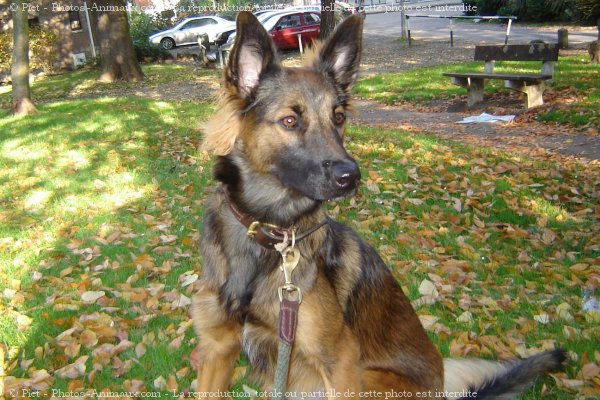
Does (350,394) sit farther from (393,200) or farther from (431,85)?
(431,85)

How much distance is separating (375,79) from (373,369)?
628 inches

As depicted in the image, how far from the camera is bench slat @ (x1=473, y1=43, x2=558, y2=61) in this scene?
1205cm

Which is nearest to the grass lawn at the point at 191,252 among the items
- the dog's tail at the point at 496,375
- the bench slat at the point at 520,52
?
the dog's tail at the point at 496,375

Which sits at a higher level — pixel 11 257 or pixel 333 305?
pixel 333 305

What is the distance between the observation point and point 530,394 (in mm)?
3428

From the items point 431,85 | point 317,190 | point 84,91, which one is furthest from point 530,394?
point 84,91

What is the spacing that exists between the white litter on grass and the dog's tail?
9.05m

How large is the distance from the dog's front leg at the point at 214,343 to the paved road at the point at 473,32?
71.7 feet

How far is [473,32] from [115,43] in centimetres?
1799

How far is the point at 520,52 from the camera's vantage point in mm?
12586

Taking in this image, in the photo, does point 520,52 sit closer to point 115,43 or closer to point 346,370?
point 346,370

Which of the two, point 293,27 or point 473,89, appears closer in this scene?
point 473,89

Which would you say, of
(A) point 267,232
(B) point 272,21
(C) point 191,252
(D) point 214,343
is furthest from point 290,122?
(B) point 272,21

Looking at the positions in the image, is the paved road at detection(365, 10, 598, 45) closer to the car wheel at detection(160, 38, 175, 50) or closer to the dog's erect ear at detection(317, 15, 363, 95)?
the car wheel at detection(160, 38, 175, 50)
